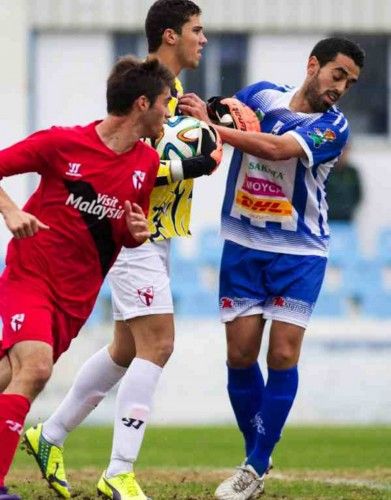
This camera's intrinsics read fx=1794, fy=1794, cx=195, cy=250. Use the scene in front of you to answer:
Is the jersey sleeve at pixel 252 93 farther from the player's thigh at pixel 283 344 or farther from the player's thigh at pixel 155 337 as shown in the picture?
the player's thigh at pixel 155 337

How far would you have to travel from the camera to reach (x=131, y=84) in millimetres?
8586

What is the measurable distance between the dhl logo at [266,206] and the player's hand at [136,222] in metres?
1.48

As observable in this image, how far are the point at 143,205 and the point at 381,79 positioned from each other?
15403 millimetres

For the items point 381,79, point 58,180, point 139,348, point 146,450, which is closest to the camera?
point 58,180

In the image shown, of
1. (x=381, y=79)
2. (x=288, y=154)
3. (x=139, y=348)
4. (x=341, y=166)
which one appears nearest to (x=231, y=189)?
(x=288, y=154)

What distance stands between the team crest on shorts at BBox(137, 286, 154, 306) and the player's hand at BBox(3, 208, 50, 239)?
116 cm

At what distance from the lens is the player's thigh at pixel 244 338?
A: 389 inches

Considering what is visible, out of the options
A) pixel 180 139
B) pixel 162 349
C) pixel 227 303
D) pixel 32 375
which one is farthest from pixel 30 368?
pixel 227 303

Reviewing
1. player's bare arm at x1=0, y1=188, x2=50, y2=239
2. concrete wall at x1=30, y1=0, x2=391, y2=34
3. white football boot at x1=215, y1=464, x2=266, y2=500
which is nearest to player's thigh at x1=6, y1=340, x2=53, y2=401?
player's bare arm at x1=0, y1=188, x2=50, y2=239

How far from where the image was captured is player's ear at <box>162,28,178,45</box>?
956 centimetres

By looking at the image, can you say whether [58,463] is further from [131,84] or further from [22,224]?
[131,84]

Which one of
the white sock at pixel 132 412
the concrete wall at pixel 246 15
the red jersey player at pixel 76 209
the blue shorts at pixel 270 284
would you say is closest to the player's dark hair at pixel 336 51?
the blue shorts at pixel 270 284

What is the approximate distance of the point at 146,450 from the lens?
619 inches

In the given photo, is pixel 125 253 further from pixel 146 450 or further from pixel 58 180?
pixel 146 450
